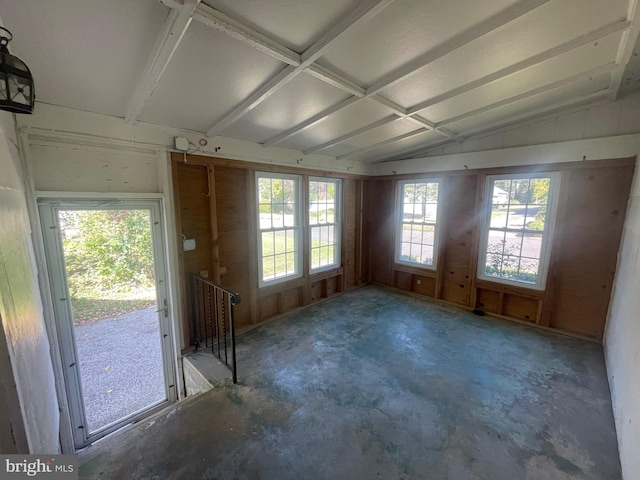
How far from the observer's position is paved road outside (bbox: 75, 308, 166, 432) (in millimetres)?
2471

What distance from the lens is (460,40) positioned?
1798mm

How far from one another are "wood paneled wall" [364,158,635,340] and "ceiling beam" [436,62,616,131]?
1.21m

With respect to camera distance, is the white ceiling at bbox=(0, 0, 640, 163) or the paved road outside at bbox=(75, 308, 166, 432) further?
the paved road outside at bbox=(75, 308, 166, 432)

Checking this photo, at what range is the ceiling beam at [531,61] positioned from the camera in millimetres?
1814

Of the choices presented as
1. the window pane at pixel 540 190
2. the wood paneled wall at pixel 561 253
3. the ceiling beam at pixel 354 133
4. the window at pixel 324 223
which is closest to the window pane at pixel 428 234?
the wood paneled wall at pixel 561 253

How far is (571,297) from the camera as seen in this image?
11.4 ft

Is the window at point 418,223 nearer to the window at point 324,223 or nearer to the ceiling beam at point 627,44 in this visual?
the window at point 324,223

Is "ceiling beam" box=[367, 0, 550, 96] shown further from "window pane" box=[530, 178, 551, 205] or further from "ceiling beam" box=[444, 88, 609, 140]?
"window pane" box=[530, 178, 551, 205]

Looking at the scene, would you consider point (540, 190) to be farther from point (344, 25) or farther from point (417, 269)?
point (344, 25)

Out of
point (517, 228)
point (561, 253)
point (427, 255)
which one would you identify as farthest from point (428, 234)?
point (561, 253)

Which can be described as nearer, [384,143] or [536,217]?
[536,217]

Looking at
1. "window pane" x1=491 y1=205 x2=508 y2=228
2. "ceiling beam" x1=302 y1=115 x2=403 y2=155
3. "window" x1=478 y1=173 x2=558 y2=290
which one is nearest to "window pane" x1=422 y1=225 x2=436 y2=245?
"window" x1=478 y1=173 x2=558 y2=290

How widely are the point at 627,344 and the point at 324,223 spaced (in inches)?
143
